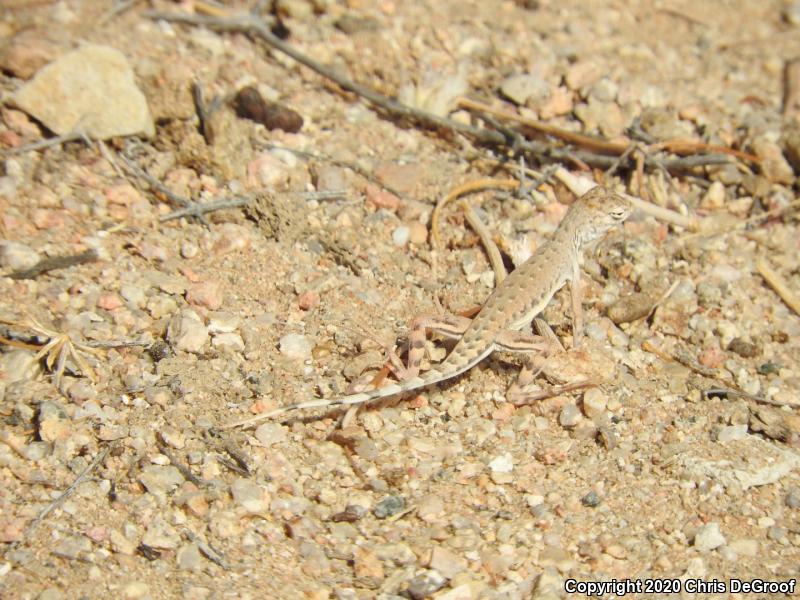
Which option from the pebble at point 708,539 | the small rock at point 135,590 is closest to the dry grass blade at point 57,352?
the small rock at point 135,590

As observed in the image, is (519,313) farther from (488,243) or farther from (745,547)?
(745,547)

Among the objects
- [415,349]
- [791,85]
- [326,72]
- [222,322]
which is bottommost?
[222,322]

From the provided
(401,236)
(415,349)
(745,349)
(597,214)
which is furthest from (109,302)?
(745,349)

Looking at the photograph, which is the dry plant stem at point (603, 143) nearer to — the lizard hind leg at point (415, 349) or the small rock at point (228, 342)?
the lizard hind leg at point (415, 349)

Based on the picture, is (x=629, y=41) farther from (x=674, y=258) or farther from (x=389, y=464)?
(x=389, y=464)

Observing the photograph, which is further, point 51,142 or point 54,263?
point 51,142

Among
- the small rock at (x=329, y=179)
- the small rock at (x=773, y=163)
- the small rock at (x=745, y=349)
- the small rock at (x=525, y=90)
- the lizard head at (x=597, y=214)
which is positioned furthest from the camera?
the small rock at (x=525, y=90)
